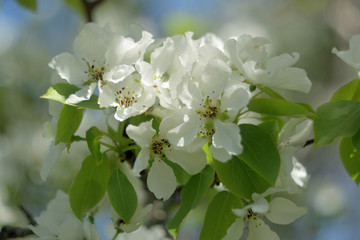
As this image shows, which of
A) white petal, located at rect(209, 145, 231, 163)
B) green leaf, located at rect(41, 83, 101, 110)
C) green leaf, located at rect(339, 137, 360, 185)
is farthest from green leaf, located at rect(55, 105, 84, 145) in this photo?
green leaf, located at rect(339, 137, 360, 185)

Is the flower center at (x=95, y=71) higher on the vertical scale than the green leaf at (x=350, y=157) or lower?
higher

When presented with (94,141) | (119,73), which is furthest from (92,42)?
(94,141)

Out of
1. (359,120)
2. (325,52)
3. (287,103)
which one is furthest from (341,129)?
Answer: (325,52)

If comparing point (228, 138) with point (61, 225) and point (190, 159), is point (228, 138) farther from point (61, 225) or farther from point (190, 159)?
point (61, 225)

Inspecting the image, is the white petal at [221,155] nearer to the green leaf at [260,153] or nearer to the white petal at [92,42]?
the green leaf at [260,153]

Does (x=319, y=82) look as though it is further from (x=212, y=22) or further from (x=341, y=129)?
(x=341, y=129)

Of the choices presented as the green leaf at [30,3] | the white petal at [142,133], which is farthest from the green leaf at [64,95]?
the green leaf at [30,3]

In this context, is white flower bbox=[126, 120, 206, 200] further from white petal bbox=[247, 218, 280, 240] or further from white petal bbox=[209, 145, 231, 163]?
white petal bbox=[247, 218, 280, 240]
